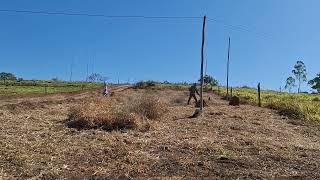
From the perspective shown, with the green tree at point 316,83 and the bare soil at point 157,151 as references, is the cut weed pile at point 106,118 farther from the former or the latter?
the green tree at point 316,83

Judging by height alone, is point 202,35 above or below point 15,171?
above

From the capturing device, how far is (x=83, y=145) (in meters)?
12.0

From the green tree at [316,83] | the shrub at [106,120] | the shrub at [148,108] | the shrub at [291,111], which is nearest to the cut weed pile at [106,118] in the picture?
the shrub at [106,120]

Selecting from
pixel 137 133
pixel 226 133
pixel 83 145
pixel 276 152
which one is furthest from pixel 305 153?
pixel 83 145

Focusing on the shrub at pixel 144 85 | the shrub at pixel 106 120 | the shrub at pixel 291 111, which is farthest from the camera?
the shrub at pixel 144 85

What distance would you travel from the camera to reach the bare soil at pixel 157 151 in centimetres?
960

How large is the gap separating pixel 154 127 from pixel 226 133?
2.20 metres

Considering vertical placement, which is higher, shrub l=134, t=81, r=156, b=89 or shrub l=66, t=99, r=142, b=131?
shrub l=134, t=81, r=156, b=89

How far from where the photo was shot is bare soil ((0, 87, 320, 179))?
9.60m

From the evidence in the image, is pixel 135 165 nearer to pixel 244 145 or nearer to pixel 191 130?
pixel 244 145

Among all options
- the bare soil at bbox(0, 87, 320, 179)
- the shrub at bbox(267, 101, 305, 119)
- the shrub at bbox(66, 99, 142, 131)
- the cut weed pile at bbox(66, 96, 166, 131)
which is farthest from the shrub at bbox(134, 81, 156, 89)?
the shrub at bbox(66, 99, 142, 131)

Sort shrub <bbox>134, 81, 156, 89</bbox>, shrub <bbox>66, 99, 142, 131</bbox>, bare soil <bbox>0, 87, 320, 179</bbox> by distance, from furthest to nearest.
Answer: shrub <bbox>134, 81, 156, 89</bbox>
shrub <bbox>66, 99, 142, 131</bbox>
bare soil <bbox>0, 87, 320, 179</bbox>

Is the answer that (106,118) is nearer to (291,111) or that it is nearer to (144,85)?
(291,111)

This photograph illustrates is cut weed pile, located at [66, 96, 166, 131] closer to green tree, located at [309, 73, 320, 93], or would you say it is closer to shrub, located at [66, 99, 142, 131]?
shrub, located at [66, 99, 142, 131]
